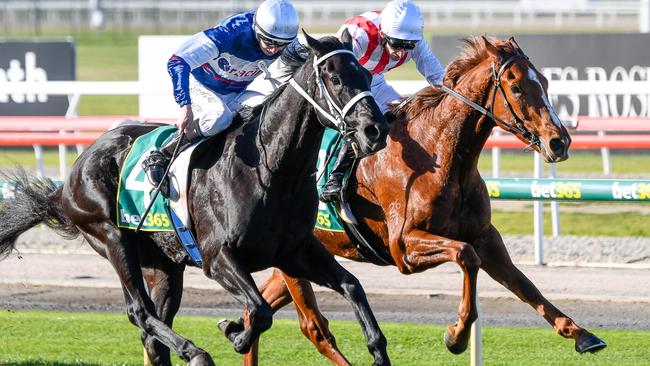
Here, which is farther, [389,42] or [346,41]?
[389,42]

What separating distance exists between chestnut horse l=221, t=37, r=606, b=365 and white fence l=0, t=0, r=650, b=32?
93.3 feet

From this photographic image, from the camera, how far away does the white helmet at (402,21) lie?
5.88m

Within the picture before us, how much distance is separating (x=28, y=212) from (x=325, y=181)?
1522mm

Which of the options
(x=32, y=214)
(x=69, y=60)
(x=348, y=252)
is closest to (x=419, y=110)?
(x=348, y=252)

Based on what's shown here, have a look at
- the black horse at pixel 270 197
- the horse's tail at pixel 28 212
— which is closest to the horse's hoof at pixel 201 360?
the black horse at pixel 270 197

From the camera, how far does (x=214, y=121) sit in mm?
5262

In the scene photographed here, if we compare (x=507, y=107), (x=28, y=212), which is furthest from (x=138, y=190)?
(x=507, y=107)

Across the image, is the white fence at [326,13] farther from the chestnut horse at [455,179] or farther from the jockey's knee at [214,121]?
the jockey's knee at [214,121]

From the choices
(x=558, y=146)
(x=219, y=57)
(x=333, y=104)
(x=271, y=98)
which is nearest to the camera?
(x=333, y=104)

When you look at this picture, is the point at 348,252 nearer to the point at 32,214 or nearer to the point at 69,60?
the point at 32,214

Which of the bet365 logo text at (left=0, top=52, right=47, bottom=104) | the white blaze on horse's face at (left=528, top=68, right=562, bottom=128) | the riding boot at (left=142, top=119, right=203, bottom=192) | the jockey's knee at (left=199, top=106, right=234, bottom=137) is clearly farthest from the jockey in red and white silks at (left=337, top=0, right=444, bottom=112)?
the bet365 logo text at (left=0, top=52, right=47, bottom=104)

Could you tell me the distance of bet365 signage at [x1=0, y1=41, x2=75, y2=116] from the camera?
1320 centimetres

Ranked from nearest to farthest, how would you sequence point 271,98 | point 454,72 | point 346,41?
point 346,41, point 271,98, point 454,72

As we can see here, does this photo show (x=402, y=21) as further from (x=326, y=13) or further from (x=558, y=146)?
(x=326, y=13)
